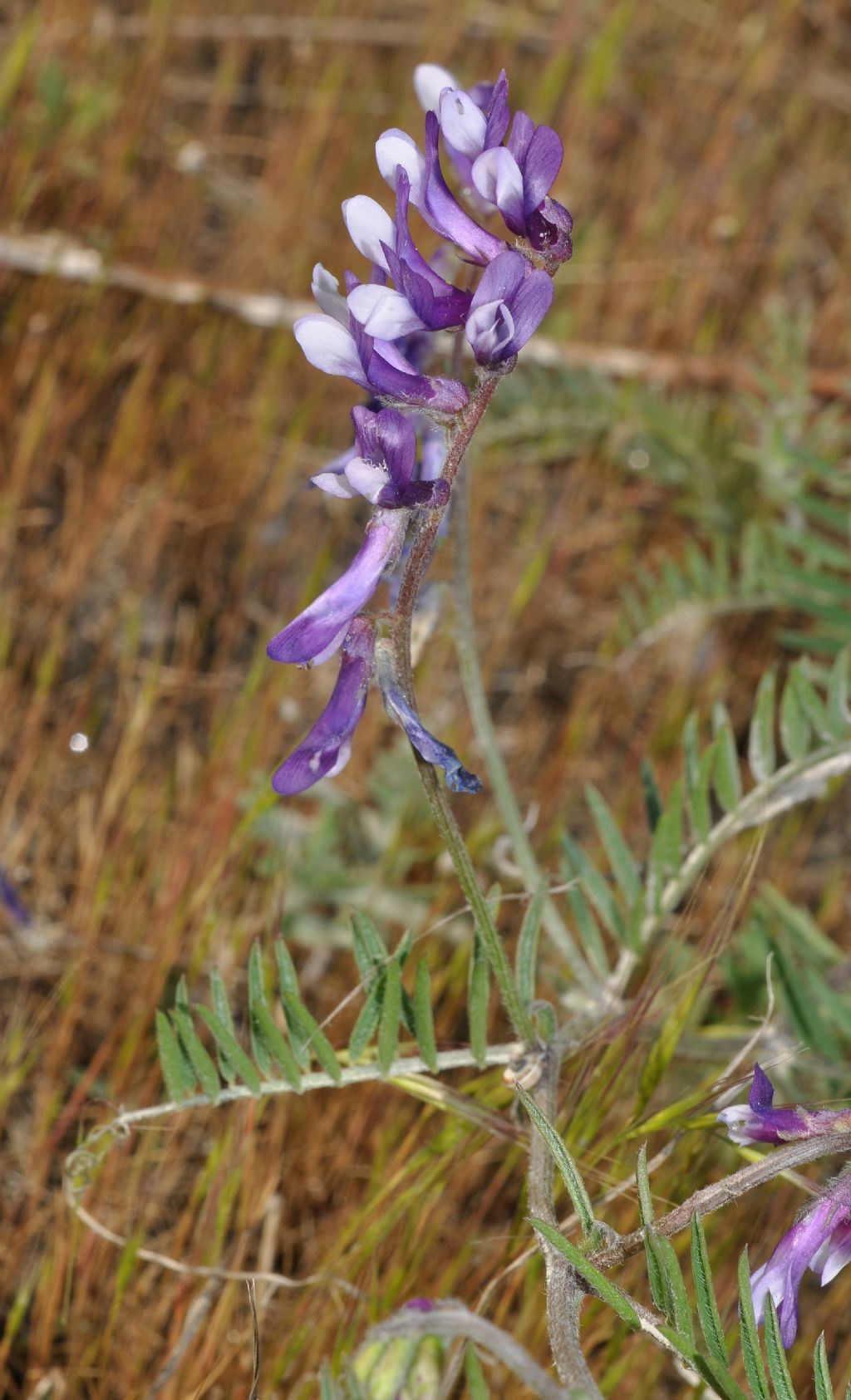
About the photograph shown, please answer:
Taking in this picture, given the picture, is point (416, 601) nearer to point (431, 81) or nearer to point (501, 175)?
point (501, 175)

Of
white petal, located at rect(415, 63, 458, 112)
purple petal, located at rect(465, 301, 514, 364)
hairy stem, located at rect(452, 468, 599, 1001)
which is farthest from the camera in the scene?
hairy stem, located at rect(452, 468, 599, 1001)

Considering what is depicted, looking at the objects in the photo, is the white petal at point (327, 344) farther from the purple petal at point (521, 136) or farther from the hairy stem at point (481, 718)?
the hairy stem at point (481, 718)

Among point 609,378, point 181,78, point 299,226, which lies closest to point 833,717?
point 609,378

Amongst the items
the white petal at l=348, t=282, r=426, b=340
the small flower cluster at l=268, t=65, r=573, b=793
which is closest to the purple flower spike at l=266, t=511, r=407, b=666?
the small flower cluster at l=268, t=65, r=573, b=793

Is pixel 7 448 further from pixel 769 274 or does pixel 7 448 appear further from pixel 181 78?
pixel 769 274

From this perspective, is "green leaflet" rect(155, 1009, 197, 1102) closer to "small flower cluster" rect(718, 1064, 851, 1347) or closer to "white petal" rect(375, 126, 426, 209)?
"small flower cluster" rect(718, 1064, 851, 1347)

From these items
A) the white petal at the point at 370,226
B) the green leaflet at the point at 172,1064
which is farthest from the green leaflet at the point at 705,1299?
the white petal at the point at 370,226
